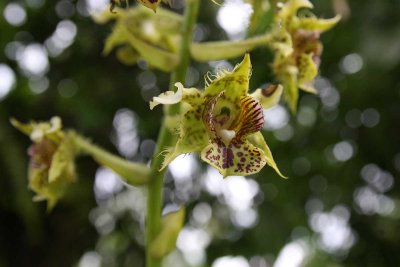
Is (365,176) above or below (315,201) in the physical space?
above

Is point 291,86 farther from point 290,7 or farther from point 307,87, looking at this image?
point 290,7

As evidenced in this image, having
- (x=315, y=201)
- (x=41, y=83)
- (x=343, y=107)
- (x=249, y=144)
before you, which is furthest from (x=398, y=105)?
(x=249, y=144)

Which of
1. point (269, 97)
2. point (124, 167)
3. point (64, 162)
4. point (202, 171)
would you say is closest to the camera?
point (269, 97)

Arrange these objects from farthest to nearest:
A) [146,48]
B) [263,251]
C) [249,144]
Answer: [263,251]
[146,48]
[249,144]

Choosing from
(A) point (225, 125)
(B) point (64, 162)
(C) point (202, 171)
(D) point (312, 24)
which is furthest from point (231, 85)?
(C) point (202, 171)

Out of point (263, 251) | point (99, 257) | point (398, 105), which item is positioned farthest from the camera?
point (99, 257)

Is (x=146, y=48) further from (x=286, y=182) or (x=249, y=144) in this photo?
(x=286, y=182)
